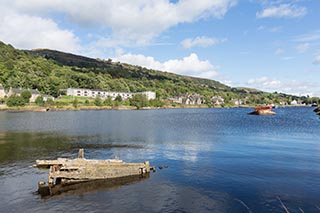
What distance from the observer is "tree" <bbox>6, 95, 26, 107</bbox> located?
168750mm

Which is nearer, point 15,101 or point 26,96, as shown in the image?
point 15,101

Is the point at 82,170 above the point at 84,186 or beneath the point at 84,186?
above

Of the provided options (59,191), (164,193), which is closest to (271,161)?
(164,193)

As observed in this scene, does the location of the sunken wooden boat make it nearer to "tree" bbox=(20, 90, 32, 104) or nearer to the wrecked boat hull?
the wrecked boat hull

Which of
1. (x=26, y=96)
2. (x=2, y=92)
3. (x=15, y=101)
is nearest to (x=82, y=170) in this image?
(x=15, y=101)

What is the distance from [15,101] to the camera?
559 feet

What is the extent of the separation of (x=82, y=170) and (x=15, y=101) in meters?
163

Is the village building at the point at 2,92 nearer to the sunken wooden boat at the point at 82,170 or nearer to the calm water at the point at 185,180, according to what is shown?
the calm water at the point at 185,180

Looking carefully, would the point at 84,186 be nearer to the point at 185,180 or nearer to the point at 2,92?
the point at 185,180

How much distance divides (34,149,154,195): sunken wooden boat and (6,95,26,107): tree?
157m

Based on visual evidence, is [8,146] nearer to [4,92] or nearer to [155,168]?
[155,168]

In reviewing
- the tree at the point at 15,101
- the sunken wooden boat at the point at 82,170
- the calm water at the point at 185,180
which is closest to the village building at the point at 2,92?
the tree at the point at 15,101

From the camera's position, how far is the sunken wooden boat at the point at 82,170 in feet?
88.9

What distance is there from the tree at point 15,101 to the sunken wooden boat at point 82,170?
157252 mm
